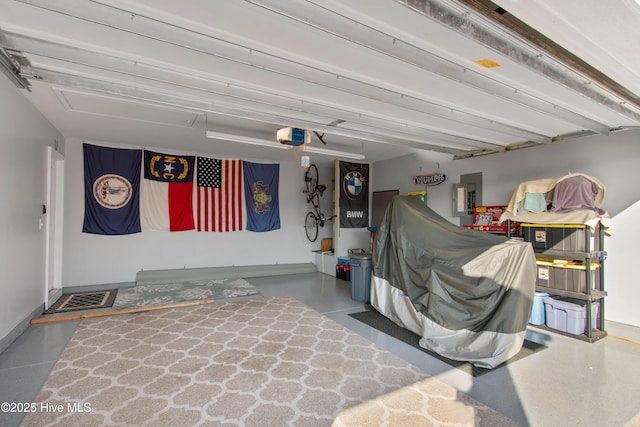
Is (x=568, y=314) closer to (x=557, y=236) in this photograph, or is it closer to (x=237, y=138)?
(x=557, y=236)

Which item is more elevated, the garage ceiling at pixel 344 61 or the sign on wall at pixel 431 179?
the garage ceiling at pixel 344 61

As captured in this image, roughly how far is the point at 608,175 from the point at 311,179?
596cm

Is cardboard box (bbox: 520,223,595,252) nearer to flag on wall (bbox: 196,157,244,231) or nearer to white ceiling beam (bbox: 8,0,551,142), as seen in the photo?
white ceiling beam (bbox: 8,0,551,142)

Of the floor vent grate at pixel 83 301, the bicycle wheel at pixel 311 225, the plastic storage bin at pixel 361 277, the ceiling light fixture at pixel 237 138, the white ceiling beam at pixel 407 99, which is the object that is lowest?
the floor vent grate at pixel 83 301

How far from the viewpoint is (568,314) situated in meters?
3.91

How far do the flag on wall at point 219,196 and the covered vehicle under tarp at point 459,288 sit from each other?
4.28m

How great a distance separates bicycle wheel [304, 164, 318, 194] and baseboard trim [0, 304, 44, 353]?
5.83 metres

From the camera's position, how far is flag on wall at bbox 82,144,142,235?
599 cm

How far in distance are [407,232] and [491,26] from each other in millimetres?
2730

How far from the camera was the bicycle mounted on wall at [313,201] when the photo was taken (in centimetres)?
845

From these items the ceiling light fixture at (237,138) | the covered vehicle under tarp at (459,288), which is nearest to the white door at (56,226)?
the ceiling light fixture at (237,138)

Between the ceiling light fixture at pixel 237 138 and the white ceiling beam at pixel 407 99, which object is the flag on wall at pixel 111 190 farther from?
the white ceiling beam at pixel 407 99

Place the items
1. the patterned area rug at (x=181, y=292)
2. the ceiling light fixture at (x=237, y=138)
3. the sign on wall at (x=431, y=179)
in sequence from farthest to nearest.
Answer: the sign on wall at (x=431, y=179), the patterned area rug at (x=181, y=292), the ceiling light fixture at (x=237, y=138)

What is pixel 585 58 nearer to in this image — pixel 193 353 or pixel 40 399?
pixel 193 353
